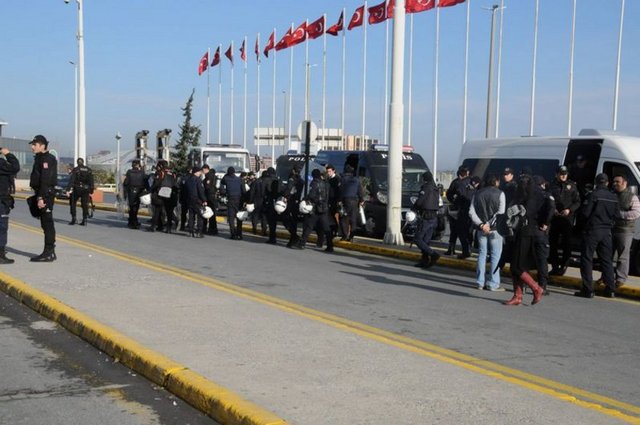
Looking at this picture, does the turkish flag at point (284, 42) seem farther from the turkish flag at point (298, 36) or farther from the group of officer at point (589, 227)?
the group of officer at point (589, 227)

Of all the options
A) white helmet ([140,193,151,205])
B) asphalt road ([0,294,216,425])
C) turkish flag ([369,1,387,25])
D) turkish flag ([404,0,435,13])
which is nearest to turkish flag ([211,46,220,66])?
turkish flag ([369,1,387,25])

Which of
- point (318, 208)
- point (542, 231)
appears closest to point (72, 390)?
point (542, 231)

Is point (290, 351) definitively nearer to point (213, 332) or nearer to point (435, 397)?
point (213, 332)

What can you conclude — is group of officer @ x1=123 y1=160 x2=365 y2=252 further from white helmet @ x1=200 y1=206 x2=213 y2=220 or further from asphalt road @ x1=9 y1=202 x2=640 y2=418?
asphalt road @ x1=9 y1=202 x2=640 y2=418

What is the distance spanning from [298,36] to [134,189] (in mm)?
24718

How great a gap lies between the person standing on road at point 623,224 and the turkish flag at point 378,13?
88.1 ft

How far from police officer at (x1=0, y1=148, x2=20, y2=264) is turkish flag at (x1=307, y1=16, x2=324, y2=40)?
31945 mm

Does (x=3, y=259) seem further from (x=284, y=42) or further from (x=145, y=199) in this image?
(x=284, y=42)

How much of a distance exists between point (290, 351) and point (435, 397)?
5.50 ft

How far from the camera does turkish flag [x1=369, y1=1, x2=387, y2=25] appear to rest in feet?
123

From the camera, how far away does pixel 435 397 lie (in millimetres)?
5516

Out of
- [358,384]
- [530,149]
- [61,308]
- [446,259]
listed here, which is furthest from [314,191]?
[358,384]

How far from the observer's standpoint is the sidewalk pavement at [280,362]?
523cm

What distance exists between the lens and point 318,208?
16625 mm
